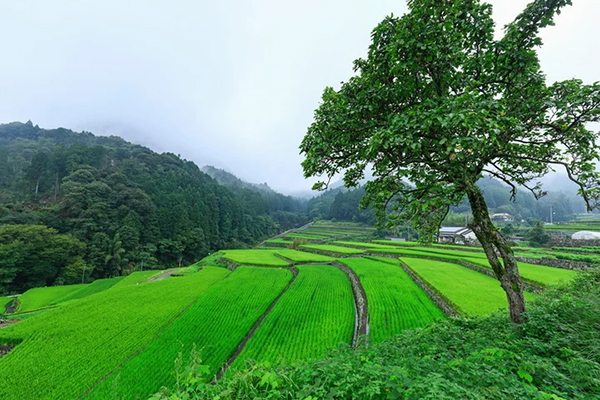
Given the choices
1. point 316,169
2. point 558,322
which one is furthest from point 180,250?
point 558,322

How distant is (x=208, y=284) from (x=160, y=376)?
40.8 feet

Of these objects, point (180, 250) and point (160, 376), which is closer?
point (160, 376)

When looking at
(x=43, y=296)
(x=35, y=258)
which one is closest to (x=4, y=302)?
(x=43, y=296)

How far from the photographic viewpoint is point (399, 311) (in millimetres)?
13086

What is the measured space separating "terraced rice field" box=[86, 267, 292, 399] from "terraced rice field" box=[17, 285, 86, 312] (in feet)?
71.0

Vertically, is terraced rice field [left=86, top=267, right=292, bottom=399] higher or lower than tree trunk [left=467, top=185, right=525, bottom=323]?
lower

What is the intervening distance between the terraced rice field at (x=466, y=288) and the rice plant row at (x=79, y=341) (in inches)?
596

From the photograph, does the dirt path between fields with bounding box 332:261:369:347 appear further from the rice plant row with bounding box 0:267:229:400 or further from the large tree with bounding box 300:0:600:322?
the rice plant row with bounding box 0:267:229:400

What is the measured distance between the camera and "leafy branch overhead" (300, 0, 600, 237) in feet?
14.8

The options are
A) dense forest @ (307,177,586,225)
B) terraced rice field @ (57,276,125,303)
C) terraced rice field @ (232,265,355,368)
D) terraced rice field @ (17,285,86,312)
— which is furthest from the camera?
dense forest @ (307,177,586,225)

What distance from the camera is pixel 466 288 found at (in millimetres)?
14547

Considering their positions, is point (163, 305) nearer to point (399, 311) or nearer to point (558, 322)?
point (399, 311)

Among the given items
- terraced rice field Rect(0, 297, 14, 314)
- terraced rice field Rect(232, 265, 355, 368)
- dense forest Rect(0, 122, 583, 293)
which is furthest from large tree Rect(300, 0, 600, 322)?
terraced rice field Rect(0, 297, 14, 314)

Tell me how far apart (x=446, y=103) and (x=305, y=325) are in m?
11.7
